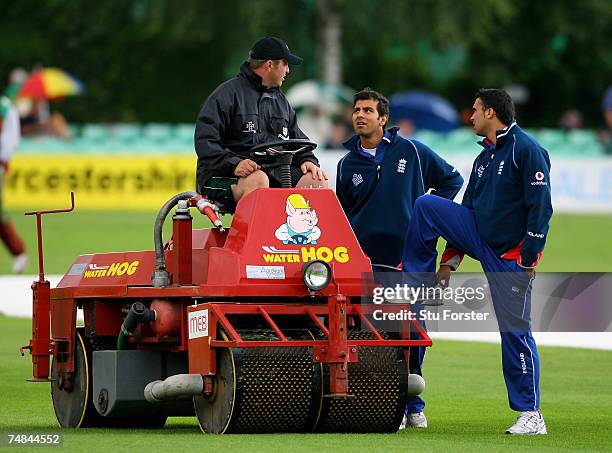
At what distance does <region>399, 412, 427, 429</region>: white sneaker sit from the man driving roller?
5.11 feet

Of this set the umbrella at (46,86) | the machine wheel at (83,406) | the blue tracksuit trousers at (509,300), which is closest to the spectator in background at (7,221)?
the machine wheel at (83,406)

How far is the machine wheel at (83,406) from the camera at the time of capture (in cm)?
1090

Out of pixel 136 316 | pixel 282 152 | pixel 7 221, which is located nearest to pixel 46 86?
pixel 7 221

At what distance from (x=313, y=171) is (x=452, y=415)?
207cm

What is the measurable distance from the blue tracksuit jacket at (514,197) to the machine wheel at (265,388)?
141 centimetres

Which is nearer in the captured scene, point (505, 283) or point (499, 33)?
point (505, 283)

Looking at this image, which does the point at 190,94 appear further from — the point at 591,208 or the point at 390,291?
the point at 390,291

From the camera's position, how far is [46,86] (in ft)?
148

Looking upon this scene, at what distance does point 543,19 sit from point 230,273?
4650cm

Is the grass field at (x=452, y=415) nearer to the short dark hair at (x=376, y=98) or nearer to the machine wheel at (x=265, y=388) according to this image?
the machine wheel at (x=265, y=388)

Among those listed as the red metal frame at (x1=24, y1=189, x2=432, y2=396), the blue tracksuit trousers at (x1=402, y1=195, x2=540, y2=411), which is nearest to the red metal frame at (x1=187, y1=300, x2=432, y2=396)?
the red metal frame at (x1=24, y1=189, x2=432, y2=396)

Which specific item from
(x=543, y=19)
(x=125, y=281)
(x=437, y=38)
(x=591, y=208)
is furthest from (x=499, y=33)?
(x=125, y=281)

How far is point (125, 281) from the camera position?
425 inches

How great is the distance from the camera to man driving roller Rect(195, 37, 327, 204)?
10.7 m
